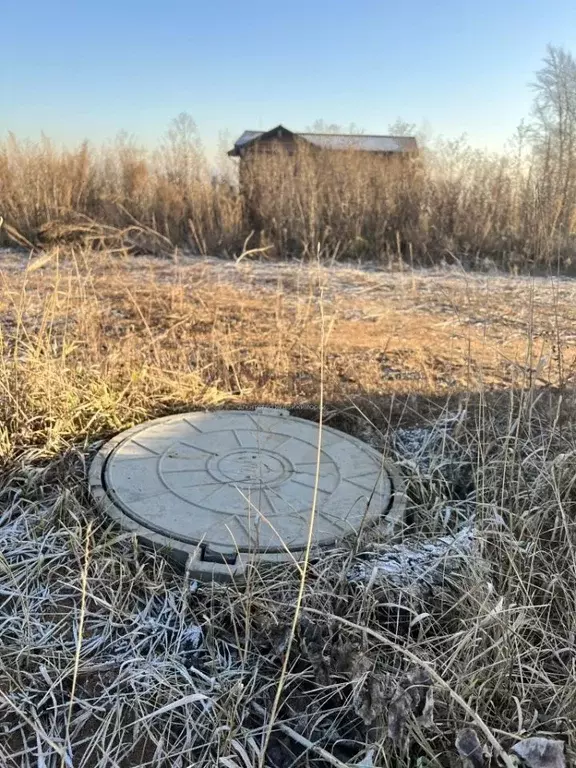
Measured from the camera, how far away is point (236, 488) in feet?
5.89

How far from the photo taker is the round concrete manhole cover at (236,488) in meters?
1.71

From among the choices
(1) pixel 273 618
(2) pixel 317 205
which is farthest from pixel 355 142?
(1) pixel 273 618

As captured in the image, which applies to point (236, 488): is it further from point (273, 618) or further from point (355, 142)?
point (355, 142)

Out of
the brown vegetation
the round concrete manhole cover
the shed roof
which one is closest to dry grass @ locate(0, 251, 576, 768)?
the round concrete manhole cover

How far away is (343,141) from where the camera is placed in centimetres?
834

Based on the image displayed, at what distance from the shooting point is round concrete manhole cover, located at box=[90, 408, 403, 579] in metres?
1.71

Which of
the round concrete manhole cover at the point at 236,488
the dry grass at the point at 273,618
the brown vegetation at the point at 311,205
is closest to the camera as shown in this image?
the dry grass at the point at 273,618

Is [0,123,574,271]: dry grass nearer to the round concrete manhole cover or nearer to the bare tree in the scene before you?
the bare tree

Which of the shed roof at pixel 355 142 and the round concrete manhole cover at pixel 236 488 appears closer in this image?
the round concrete manhole cover at pixel 236 488

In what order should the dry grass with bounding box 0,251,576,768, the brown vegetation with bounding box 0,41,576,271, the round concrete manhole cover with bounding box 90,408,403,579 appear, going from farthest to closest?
the brown vegetation with bounding box 0,41,576,271 < the round concrete manhole cover with bounding box 90,408,403,579 < the dry grass with bounding box 0,251,576,768

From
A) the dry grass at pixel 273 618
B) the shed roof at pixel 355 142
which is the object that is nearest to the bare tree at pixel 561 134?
the dry grass at pixel 273 618

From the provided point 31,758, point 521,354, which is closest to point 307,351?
point 521,354

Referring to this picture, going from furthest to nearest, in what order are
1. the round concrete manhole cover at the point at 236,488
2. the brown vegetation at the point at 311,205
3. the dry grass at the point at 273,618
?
the brown vegetation at the point at 311,205, the round concrete manhole cover at the point at 236,488, the dry grass at the point at 273,618

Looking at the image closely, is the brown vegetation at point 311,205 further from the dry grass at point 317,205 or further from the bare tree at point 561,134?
the bare tree at point 561,134
